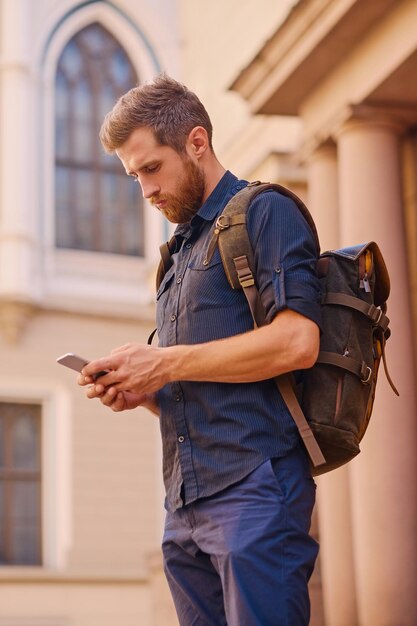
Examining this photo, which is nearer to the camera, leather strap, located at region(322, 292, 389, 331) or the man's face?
leather strap, located at region(322, 292, 389, 331)

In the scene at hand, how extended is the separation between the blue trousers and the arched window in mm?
19450

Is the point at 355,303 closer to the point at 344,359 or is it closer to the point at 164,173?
the point at 344,359

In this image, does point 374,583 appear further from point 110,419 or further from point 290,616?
point 110,419

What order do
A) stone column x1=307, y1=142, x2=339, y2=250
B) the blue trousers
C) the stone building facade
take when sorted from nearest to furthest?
the blue trousers → stone column x1=307, y1=142, x2=339, y2=250 → the stone building facade

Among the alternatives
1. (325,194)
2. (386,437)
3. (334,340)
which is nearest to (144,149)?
(334,340)

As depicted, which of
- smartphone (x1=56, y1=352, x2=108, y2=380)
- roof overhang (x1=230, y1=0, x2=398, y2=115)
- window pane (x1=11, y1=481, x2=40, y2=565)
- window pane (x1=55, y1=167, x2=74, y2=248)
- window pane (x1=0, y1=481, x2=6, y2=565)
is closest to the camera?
smartphone (x1=56, y1=352, x2=108, y2=380)

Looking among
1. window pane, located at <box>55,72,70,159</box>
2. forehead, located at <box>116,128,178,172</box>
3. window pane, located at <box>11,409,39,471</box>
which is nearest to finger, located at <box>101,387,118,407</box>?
forehead, located at <box>116,128,178,172</box>

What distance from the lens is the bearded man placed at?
10.8 feet

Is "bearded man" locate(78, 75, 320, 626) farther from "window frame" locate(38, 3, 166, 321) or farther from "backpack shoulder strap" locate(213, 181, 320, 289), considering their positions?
"window frame" locate(38, 3, 166, 321)

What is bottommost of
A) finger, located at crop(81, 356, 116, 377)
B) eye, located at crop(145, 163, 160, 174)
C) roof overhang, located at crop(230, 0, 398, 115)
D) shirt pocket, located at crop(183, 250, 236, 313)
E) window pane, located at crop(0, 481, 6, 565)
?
window pane, located at crop(0, 481, 6, 565)

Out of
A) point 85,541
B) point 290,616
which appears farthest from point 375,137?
point 85,541

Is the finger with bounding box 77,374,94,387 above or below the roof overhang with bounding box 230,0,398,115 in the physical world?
below

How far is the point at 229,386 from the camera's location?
11.5 feet

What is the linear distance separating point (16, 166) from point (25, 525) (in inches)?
225
